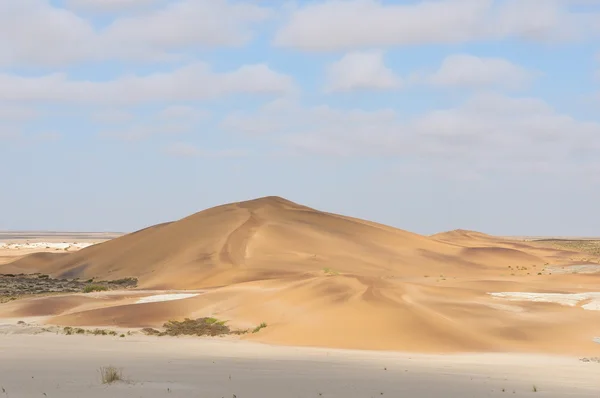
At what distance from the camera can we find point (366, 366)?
20719 millimetres

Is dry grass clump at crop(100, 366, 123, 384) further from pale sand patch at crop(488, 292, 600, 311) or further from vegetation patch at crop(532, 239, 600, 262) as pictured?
vegetation patch at crop(532, 239, 600, 262)

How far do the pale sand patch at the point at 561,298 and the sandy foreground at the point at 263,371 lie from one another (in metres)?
13.0

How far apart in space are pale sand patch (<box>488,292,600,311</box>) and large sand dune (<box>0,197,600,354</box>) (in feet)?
2.99

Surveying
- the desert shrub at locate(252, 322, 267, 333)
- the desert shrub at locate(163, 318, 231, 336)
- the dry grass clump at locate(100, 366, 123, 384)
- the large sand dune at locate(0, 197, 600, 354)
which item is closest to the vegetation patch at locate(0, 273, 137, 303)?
the large sand dune at locate(0, 197, 600, 354)

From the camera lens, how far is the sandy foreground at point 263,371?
1552cm

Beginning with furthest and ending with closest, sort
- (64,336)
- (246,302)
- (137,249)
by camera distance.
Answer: (137,249) < (246,302) < (64,336)

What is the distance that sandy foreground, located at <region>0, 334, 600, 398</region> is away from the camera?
15523mm

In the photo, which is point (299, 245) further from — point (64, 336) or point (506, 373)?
point (506, 373)

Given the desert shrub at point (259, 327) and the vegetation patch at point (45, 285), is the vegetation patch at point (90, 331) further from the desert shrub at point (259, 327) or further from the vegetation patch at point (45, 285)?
the vegetation patch at point (45, 285)

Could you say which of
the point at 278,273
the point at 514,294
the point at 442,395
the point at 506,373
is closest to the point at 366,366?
the point at 506,373

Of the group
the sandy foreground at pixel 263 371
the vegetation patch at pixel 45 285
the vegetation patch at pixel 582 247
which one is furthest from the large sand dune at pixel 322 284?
the vegetation patch at pixel 582 247

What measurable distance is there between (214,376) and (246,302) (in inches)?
689

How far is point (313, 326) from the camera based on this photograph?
29266 millimetres

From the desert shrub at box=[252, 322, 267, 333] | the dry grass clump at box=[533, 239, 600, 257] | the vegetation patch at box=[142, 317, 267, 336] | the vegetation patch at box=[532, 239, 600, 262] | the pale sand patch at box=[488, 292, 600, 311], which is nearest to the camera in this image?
the desert shrub at box=[252, 322, 267, 333]
